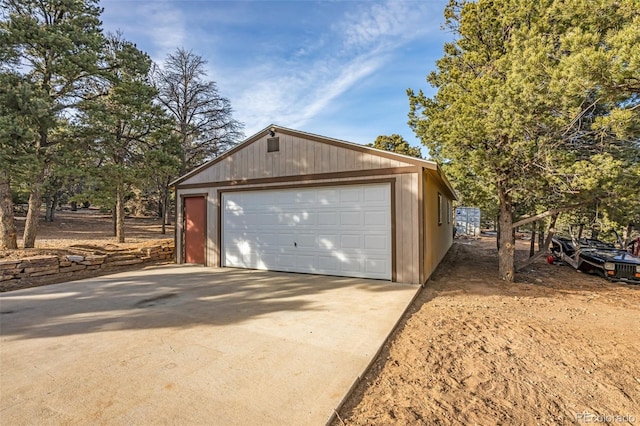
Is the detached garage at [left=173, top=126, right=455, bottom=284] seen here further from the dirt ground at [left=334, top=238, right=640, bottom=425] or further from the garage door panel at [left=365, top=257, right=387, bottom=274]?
the dirt ground at [left=334, top=238, right=640, bottom=425]

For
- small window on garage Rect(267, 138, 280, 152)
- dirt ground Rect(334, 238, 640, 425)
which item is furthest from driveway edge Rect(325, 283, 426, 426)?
small window on garage Rect(267, 138, 280, 152)

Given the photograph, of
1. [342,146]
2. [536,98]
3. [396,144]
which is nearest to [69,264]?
[342,146]

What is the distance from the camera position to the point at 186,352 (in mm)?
3025

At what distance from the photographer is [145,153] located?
38.0 ft

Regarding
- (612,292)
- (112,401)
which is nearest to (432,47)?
(612,292)

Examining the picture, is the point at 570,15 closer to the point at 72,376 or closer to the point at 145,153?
the point at 72,376

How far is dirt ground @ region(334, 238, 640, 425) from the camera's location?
2.21m

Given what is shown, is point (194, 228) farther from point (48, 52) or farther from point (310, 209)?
point (48, 52)

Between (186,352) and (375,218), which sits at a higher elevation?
(375,218)

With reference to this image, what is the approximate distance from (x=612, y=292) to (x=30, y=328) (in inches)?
407

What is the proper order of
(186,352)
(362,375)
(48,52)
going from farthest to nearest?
(48,52) → (186,352) → (362,375)

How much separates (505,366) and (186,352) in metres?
3.17

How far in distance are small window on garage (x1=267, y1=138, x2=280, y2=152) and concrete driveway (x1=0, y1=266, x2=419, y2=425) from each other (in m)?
3.76

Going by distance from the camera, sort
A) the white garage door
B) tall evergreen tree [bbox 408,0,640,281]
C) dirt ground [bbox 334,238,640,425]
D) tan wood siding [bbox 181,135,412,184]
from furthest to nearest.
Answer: tan wood siding [bbox 181,135,412,184]
the white garage door
tall evergreen tree [bbox 408,0,640,281]
dirt ground [bbox 334,238,640,425]
